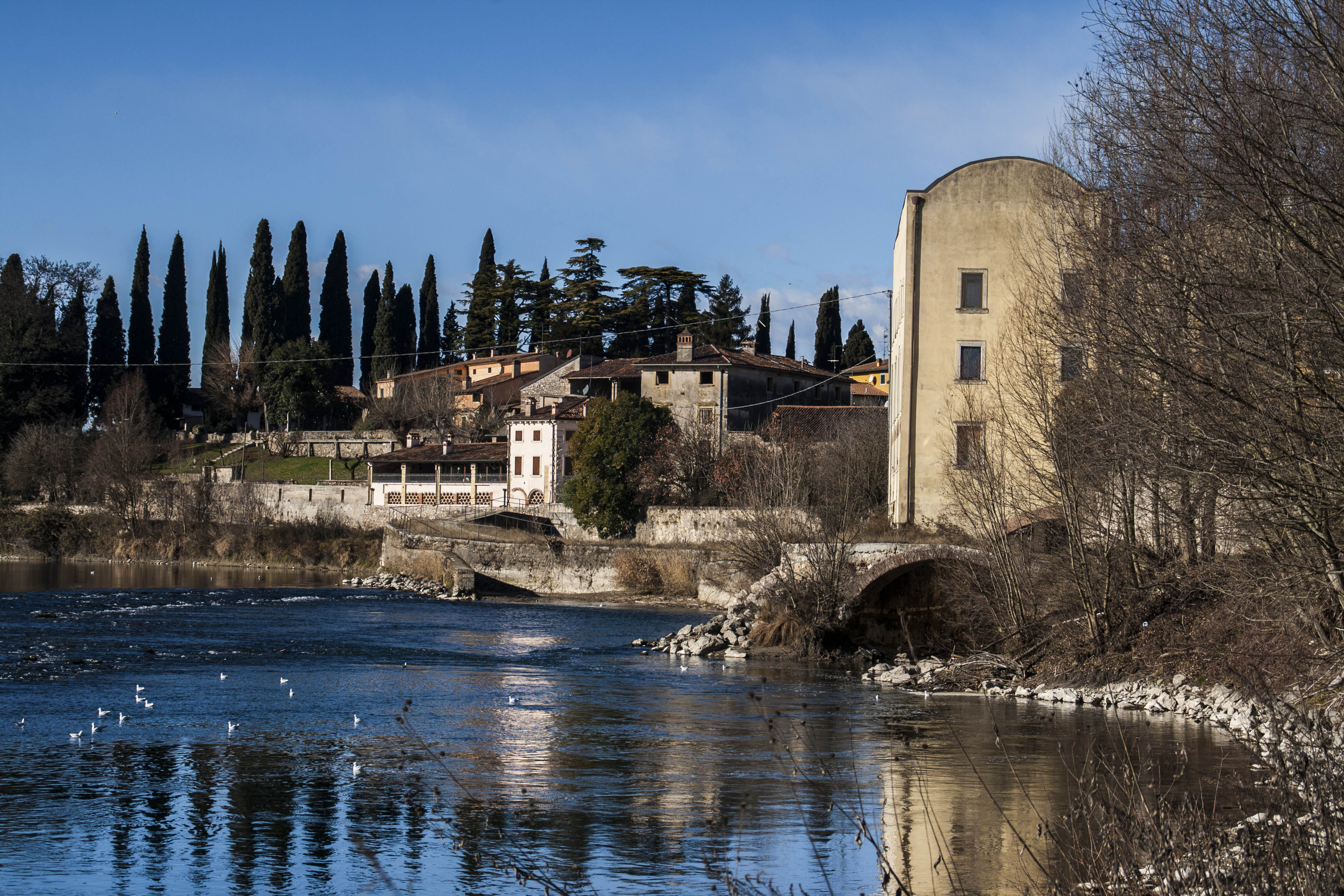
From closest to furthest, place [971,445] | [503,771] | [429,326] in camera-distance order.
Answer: [503,771] < [971,445] < [429,326]

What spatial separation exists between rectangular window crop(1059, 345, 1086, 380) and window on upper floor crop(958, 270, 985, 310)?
25.6ft

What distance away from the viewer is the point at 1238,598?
17.7 metres

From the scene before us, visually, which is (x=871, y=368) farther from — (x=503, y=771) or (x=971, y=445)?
(x=503, y=771)

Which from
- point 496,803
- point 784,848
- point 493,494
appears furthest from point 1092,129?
point 493,494

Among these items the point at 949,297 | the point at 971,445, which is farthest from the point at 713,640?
the point at 949,297

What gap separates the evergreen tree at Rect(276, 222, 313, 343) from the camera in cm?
8100

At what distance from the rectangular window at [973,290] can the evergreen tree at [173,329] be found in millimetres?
62794

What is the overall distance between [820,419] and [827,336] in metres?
29.9

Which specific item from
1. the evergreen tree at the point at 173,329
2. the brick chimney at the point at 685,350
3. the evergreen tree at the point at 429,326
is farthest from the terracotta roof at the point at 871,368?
the evergreen tree at the point at 173,329

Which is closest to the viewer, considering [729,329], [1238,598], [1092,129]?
[1092,129]

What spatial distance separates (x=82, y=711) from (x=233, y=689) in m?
3.12

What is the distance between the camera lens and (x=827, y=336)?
83312 millimetres

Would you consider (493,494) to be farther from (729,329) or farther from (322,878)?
(322,878)

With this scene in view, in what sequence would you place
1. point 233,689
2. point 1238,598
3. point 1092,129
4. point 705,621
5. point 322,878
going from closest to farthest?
point 322,878 < point 1092,129 < point 1238,598 < point 233,689 < point 705,621
